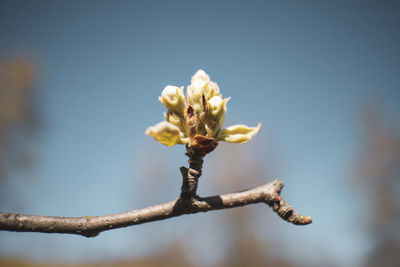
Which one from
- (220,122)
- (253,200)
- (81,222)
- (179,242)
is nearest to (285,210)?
(253,200)

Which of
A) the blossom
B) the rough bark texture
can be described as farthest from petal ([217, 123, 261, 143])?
the rough bark texture

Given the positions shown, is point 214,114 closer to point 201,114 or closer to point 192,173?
point 201,114

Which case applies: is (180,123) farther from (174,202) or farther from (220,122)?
(174,202)

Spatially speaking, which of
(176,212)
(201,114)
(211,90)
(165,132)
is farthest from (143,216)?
(211,90)

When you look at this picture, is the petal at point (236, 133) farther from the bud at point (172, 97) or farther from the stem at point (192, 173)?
the bud at point (172, 97)

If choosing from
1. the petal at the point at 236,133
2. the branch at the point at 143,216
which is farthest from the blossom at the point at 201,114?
the branch at the point at 143,216

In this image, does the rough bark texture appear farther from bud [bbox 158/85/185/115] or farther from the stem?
bud [bbox 158/85/185/115]
